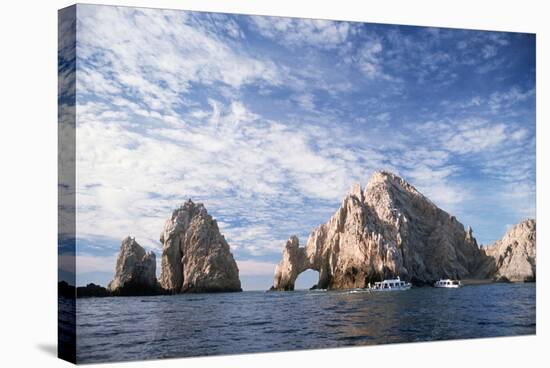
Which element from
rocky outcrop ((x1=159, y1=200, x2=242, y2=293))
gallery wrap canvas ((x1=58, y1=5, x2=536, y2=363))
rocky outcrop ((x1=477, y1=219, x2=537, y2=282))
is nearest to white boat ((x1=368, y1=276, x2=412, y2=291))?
gallery wrap canvas ((x1=58, y1=5, x2=536, y2=363))

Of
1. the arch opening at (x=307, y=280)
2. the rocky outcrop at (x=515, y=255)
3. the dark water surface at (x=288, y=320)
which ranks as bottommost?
the dark water surface at (x=288, y=320)

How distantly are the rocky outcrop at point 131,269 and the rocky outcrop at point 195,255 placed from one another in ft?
1.03

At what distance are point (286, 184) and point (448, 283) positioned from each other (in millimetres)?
3793

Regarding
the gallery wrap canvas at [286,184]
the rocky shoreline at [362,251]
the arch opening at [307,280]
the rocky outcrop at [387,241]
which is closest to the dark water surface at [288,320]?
the gallery wrap canvas at [286,184]

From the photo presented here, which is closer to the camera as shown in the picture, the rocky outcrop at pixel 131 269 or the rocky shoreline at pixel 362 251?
the rocky outcrop at pixel 131 269

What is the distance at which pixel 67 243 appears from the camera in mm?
11773

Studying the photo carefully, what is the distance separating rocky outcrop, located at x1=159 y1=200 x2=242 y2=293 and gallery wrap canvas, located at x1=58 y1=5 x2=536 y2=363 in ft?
0.10

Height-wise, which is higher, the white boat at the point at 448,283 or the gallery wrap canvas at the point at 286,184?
the gallery wrap canvas at the point at 286,184

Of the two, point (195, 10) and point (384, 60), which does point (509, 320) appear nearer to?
point (384, 60)

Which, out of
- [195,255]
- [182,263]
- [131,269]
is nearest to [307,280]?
[195,255]

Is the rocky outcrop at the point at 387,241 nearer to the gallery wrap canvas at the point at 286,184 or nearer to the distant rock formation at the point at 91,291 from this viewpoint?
the gallery wrap canvas at the point at 286,184

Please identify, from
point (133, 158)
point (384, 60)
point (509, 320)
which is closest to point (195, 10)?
point (133, 158)

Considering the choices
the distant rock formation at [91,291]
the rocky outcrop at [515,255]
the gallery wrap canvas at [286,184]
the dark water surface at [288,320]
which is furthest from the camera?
the rocky outcrop at [515,255]

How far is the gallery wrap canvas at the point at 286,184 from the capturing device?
1181 centimetres
